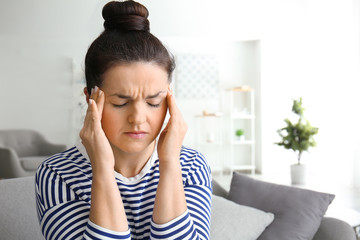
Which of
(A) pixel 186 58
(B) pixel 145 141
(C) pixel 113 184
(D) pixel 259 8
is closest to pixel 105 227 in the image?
(C) pixel 113 184

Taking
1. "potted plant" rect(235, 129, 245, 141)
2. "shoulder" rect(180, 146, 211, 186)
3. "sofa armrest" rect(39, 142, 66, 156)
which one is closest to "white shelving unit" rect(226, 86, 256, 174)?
"potted plant" rect(235, 129, 245, 141)

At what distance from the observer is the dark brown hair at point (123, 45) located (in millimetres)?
935

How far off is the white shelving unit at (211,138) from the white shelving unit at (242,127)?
14cm

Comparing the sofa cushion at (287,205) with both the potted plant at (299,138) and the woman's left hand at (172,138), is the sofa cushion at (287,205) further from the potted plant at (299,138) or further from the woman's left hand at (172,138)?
the potted plant at (299,138)

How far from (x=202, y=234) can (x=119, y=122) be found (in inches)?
12.4

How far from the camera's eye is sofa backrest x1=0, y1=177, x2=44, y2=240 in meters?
1.40

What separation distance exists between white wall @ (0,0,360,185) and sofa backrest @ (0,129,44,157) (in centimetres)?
6

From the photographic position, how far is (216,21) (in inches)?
177

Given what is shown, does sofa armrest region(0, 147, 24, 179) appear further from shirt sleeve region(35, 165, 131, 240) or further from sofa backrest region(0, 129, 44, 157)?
shirt sleeve region(35, 165, 131, 240)

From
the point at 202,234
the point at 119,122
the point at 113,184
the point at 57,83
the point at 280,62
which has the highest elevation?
the point at 280,62

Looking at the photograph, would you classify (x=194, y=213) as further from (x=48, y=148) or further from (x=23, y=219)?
(x=48, y=148)

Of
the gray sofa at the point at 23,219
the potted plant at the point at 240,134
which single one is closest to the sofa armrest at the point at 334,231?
the gray sofa at the point at 23,219

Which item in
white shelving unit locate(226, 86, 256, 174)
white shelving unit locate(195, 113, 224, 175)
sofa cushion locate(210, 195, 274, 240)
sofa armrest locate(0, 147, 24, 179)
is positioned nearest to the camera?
sofa cushion locate(210, 195, 274, 240)

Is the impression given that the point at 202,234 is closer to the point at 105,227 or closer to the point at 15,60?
the point at 105,227
